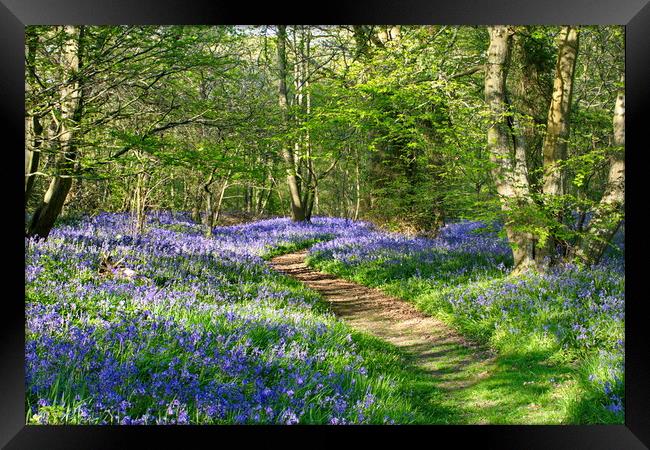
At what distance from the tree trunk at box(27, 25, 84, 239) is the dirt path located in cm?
426

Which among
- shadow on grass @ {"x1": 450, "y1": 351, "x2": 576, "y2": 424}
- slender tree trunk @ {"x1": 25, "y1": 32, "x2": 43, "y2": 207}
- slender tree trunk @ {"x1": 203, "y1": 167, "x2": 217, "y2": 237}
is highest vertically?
slender tree trunk @ {"x1": 25, "y1": 32, "x2": 43, "y2": 207}

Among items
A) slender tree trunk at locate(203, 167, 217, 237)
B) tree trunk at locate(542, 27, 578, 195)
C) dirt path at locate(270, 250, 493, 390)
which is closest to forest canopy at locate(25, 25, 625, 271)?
tree trunk at locate(542, 27, 578, 195)

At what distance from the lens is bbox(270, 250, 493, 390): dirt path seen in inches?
228

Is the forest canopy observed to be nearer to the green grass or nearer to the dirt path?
the green grass

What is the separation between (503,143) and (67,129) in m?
6.04

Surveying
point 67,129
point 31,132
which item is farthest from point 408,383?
point 31,132

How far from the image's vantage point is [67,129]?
19.2ft

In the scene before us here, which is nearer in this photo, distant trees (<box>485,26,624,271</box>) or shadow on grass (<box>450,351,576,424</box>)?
shadow on grass (<box>450,351,576,424</box>)

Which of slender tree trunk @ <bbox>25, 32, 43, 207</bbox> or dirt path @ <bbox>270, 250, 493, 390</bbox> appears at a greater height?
slender tree trunk @ <bbox>25, 32, 43, 207</bbox>

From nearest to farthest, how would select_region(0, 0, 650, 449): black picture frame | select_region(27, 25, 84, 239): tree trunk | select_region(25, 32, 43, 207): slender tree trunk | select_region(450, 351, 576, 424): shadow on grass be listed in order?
select_region(0, 0, 650, 449): black picture frame
select_region(450, 351, 576, 424): shadow on grass
select_region(25, 32, 43, 207): slender tree trunk
select_region(27, 25, 84, 239): tree trunk

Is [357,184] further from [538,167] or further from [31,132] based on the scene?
[31,132]
